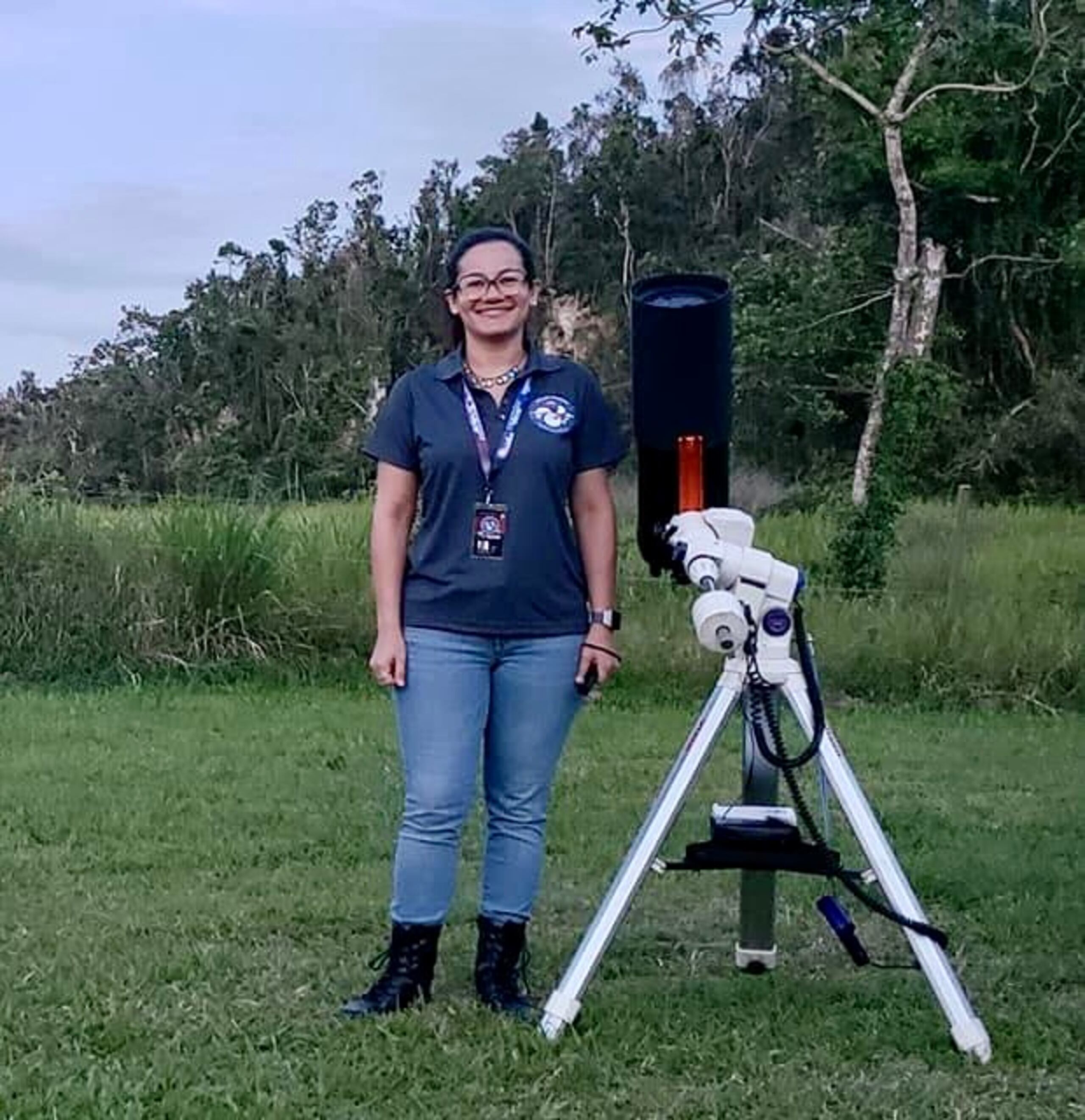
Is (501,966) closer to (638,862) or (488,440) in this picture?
(638,862)

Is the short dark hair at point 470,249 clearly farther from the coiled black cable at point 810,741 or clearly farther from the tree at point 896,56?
the tree at point 896,56

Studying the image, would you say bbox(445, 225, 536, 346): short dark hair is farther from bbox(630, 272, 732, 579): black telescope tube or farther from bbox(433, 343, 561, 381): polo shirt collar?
bbox(630, 272, 732, 579): black telescope tube

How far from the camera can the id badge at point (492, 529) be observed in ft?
13.0

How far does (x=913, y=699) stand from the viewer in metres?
10.3

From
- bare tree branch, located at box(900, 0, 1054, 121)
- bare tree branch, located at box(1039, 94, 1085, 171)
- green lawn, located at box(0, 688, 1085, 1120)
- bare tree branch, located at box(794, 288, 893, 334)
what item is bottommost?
green lawn, located at box(0, 688, 1085, 1120)

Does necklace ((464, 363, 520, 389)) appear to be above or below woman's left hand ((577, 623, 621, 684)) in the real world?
above

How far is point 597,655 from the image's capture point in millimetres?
4047

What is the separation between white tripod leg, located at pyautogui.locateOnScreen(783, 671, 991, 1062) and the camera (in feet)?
12.4

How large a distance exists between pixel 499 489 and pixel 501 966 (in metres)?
1.11

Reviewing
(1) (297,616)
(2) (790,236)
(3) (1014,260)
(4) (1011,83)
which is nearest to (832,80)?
(4) (1011,83)

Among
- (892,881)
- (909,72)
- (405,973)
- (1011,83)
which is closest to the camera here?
(892,881)

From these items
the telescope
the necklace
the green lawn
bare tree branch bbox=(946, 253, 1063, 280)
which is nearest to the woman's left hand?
the telescope

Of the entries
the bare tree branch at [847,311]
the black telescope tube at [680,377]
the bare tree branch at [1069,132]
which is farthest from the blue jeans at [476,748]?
the bare tree branch at [1069,132]

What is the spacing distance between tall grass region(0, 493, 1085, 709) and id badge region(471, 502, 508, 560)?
6.14 meters
